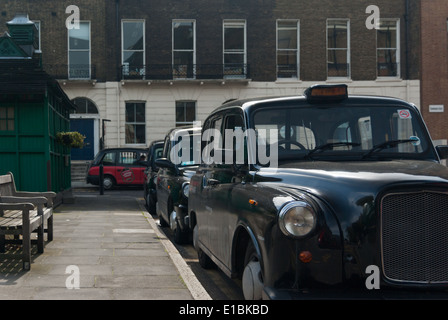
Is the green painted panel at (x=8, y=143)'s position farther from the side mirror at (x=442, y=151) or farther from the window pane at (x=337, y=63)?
the window pane at (x=337, y=63)

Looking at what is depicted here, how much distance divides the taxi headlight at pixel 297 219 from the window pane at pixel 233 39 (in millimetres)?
28819

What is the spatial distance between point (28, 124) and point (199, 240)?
8517 mm

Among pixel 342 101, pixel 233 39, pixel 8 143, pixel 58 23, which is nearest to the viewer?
pixel 342 101

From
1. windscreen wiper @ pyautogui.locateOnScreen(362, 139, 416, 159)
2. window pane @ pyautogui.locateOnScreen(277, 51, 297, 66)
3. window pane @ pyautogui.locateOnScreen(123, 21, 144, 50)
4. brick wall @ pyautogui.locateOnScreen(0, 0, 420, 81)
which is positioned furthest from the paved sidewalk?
window pane @ pyautogui.locateOnScreen(277, 51, 297, 66)

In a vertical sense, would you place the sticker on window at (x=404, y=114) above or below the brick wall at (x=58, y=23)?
below

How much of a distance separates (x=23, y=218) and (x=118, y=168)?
18.6m

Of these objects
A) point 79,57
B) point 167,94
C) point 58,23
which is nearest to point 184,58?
point 167,94

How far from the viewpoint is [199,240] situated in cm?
758

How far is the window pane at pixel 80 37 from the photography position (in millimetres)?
31609

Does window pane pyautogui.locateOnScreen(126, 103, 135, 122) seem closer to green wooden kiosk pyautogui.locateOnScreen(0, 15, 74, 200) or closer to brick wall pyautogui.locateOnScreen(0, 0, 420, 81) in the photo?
brick wall pyautogui.locateOnScreen(0, 0, 420, 81)

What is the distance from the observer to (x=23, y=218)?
7.19 m

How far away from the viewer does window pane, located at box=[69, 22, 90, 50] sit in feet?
104

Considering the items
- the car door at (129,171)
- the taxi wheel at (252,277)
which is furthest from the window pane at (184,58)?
the taxi wheel at (252,277)

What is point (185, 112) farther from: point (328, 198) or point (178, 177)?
point (328, 198)
